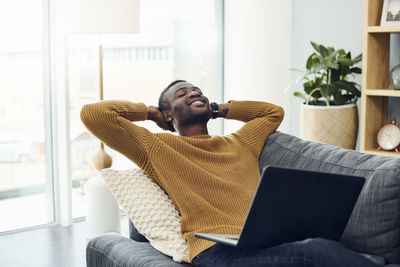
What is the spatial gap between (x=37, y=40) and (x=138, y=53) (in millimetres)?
777

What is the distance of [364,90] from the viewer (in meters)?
3.24

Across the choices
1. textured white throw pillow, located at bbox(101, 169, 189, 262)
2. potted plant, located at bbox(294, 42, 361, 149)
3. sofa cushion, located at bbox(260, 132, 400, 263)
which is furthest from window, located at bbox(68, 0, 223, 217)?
sofa cushion, located at bbox(260, 132, 400, 263)

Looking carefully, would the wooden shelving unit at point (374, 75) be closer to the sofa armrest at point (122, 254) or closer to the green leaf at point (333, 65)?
the green leaf at point (333, 65)

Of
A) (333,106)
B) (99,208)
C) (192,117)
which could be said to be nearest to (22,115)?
(99,208)

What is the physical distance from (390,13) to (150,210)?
6.41 feet

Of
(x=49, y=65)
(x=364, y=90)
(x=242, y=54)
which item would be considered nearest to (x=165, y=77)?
(x=242, y=54)

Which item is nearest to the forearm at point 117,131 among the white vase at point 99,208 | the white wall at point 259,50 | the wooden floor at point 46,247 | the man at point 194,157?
the man at point 194,157

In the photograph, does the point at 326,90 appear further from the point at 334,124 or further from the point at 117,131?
the point at 117,131

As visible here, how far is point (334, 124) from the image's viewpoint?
338 cm

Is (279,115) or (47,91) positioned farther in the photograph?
(47,91)

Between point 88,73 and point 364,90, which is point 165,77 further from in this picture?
point 364,90

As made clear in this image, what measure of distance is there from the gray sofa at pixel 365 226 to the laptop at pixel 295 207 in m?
0.17

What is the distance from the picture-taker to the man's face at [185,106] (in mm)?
2260

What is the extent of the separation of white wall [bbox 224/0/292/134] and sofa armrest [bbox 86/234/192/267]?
246cm
